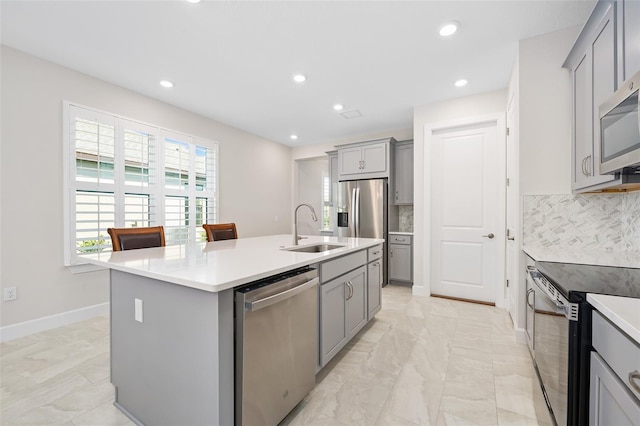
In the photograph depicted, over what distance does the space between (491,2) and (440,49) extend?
58 cm

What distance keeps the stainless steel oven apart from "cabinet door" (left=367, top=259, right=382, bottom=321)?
4.21 ft

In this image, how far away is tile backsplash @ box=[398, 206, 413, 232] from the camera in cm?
493

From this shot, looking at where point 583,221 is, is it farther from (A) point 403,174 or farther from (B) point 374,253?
(A) point 403,174

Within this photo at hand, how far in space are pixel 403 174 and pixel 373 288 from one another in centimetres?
246

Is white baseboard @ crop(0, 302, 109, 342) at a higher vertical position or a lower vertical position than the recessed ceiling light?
lower

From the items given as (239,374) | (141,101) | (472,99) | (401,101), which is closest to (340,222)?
(401,101)

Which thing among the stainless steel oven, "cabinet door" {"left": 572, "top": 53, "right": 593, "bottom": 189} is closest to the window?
the stainless steel oven

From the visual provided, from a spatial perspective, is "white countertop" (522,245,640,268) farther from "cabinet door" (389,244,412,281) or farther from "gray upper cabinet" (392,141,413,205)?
"gray upper cabinet" (392,141,413,205)

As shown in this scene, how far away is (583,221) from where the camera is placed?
7.20 feet

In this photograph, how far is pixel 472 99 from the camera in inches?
139

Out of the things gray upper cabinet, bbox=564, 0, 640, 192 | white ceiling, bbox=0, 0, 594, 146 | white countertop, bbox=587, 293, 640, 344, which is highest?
white ceiling, bbox=0, 0, 594, 146

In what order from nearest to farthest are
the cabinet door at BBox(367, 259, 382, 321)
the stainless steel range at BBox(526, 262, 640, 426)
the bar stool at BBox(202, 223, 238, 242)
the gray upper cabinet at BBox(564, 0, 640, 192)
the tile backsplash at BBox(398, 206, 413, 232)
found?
1. the stainless steel range at BBox(526, 262, 640, 426)
2. the gray upper cabinet at BBox(564, 0, 640, 192)
3. the cabinet door at BBox(367, 259, 382, 321)
4. the bar stool at BBox(202, 223, 238, 242)
5. the tile backsplash at BBox(398, 206, 413, 232)

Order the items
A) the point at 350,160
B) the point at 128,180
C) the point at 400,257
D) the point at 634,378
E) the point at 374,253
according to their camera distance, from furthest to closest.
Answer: the point at 350,160 → the point at 400,257 → the point at 128,180 → the point at 374,253 → the point at 634,378

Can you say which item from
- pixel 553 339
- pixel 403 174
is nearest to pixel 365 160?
pixel 403 174
